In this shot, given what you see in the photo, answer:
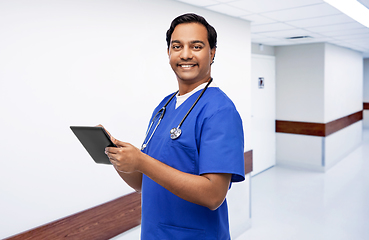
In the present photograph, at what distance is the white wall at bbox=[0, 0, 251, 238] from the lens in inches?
69.9

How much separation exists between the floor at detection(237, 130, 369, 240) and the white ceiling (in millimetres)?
2447

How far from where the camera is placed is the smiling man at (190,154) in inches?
37.9

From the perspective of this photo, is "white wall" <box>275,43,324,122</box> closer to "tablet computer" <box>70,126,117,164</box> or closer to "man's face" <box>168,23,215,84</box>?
"man's face" <box>168,23,215,84</box>

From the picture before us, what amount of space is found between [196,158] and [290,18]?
313 cm

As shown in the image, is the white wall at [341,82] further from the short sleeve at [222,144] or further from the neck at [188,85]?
the short sleeve at [222,144]

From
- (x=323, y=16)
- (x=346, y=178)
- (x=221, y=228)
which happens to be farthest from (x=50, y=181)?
(x=346, y=178)

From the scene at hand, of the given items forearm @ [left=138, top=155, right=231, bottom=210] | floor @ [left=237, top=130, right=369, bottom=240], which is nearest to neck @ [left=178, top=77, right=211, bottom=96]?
forearm @ [left=138, top=155, right=231, bottom=210]

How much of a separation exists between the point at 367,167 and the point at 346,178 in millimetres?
1003

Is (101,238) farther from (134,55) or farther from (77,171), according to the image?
(134,55)

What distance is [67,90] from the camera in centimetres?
203

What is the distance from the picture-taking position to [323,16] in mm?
3580

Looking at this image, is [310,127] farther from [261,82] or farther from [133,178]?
[133,178]

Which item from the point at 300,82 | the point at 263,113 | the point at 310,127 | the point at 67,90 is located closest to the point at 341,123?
the point at 310,127

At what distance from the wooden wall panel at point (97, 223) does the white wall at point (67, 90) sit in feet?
0.16
